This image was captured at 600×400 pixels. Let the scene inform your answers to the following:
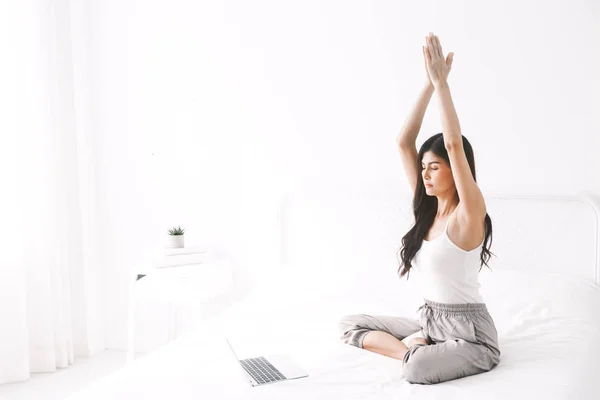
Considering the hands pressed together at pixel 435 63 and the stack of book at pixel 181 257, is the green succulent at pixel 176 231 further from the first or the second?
the hands pressed together at pixel 435 63

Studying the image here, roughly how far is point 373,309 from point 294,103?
1.15 m

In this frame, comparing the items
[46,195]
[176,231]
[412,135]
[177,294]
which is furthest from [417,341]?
[46,195]

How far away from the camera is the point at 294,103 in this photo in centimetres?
280

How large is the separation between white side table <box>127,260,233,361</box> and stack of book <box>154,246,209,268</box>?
3 centimetres

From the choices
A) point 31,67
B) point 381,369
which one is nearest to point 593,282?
point 381,369

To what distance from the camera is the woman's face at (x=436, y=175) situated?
1.71 metres

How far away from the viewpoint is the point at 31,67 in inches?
114

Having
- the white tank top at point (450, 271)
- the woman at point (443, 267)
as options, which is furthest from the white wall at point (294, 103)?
the white tank top at point (450, 271)

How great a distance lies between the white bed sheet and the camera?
1.42m

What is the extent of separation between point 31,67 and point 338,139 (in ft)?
5.28

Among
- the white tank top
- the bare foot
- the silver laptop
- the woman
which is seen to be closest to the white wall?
the woman

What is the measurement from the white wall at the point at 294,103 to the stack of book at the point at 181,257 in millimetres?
188

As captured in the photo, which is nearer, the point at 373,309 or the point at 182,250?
the point at 373,309

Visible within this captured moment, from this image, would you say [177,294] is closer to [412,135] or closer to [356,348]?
[356,348]
